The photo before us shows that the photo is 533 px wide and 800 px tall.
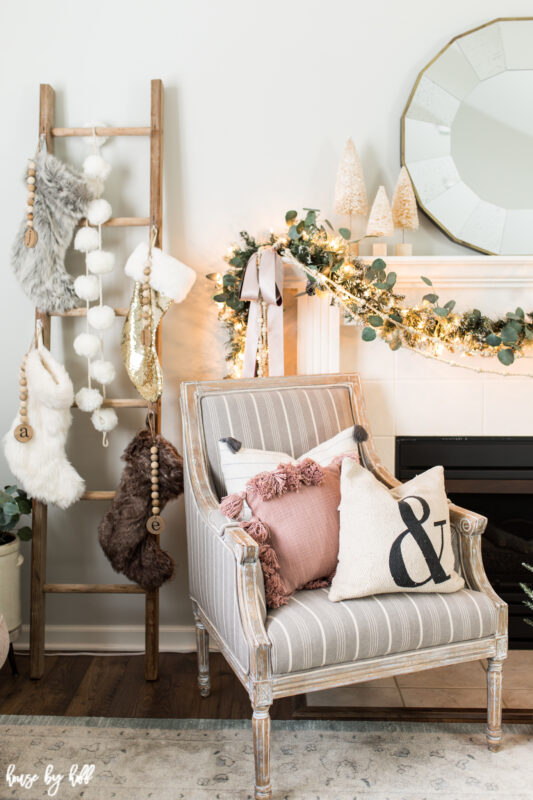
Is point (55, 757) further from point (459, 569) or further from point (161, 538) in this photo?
point (459, 569)

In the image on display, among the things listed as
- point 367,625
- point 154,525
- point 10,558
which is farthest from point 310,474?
point 10,558

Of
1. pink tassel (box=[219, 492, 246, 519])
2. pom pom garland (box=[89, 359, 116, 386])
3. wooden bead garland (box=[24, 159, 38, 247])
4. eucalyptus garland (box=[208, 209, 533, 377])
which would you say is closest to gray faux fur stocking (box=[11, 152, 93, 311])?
wooden bead garland (box=[24, 159, 38, 247])

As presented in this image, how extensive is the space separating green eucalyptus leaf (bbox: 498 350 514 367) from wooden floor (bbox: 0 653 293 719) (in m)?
1.30

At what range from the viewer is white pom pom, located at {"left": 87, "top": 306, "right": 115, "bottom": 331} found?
2.29m

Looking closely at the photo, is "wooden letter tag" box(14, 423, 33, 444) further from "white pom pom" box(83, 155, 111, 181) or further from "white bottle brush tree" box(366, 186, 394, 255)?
"white bottle brush tree" box(366, 186, 394, 255)

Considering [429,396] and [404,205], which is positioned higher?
[404,205]

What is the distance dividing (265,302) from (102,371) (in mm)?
605

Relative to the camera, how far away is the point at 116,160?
2.44 meters

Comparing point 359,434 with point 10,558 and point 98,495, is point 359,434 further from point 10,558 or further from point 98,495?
point 10,558

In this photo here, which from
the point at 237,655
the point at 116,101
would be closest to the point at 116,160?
the point at 116,101

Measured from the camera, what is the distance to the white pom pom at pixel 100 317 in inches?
90.2

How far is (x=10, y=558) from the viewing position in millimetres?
2273

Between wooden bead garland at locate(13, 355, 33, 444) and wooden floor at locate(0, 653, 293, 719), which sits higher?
wooden bead garland at locate(13, 355, 33, 444)

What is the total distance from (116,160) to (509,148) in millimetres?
1412
